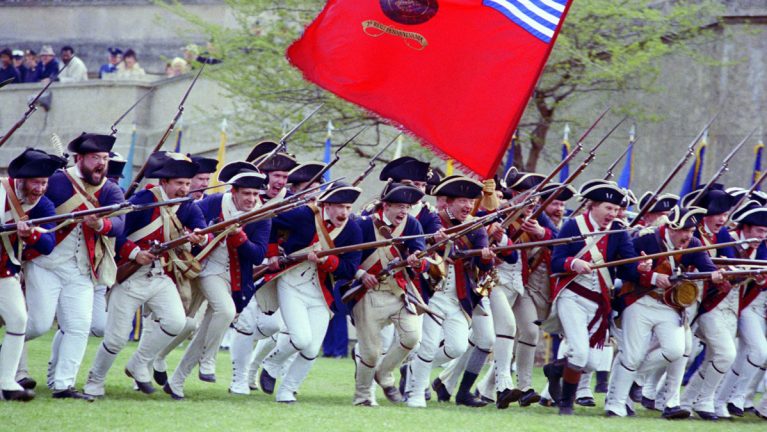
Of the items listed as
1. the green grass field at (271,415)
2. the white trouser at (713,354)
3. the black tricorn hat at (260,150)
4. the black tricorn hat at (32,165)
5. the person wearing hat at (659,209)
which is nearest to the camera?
the green grass field at (271,415)

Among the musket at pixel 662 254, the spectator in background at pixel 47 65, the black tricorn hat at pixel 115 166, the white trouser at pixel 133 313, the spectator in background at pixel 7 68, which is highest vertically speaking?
the musket at pixel 662 254

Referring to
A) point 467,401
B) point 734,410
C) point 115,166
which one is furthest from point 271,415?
point 734,410

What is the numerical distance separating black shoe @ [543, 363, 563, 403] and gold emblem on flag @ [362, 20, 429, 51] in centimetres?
369

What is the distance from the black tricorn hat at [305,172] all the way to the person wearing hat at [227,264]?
93 cm

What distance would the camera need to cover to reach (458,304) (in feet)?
44.1

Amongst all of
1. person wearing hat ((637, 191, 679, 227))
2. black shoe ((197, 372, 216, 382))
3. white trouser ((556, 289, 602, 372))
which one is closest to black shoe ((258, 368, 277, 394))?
black shoe ((197, 372, 216, 382))

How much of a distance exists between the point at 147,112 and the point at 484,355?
13.3m

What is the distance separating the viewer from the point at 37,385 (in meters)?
13.1

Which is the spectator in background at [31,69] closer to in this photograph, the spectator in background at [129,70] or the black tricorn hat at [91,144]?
the spectator in background at [129,70]

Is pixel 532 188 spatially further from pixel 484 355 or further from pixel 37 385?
pixel 37 385

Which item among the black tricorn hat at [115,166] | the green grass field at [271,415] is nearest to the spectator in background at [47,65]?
the green grass field at [271,415]

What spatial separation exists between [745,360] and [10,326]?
7.34 meters

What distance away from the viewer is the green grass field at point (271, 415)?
10.8m

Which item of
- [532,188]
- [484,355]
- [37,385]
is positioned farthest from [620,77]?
[37,385]
